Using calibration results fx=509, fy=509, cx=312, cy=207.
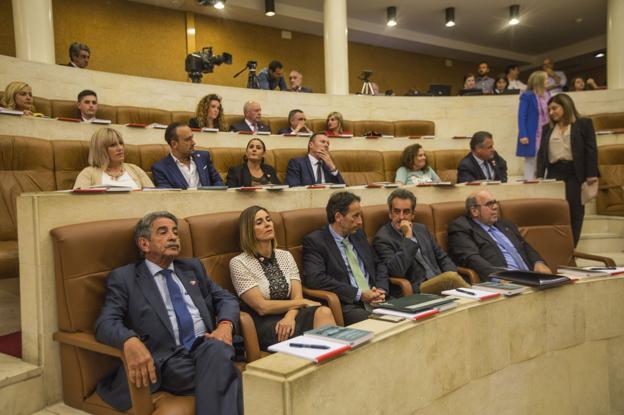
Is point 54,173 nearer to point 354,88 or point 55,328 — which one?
point 55,328

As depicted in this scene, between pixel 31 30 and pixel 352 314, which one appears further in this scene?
pixel 31 30

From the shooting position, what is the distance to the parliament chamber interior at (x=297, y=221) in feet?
5.29

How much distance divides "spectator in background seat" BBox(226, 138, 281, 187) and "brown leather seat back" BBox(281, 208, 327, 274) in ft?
2.75

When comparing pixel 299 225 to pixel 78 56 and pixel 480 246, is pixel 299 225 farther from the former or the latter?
pixel 78 56

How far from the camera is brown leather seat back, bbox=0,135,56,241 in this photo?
2.59 m

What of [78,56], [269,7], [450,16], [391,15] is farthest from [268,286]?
[450,16]

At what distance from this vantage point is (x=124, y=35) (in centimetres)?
745

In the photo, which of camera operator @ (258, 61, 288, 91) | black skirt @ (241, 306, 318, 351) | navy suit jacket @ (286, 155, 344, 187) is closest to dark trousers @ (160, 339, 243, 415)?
black skirt @ (241, 306, 318, 351)

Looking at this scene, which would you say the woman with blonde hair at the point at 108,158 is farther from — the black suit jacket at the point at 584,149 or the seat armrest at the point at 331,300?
the black suit jacket at the point at 584,149

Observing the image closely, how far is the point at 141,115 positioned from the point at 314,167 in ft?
6.27

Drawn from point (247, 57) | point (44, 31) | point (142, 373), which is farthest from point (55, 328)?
point (247, 57)

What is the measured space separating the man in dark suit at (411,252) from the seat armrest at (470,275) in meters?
0.05

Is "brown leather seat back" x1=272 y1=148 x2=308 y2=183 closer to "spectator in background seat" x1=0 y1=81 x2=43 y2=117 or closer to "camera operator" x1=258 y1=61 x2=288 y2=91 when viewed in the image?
"spectator in background seat" x1=0 y1=81 x2=43 y2=117


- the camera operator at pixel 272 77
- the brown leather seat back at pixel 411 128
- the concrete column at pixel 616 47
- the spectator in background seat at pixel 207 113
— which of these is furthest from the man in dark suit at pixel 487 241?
the concrete column at pixel 616 47
